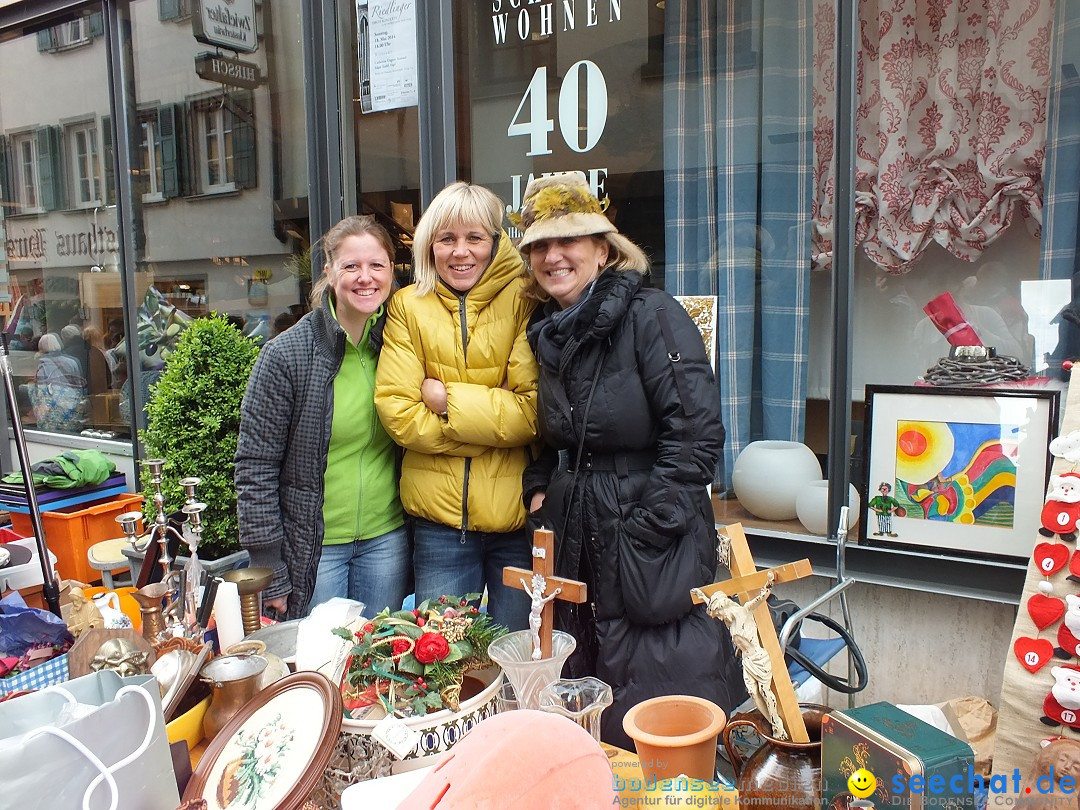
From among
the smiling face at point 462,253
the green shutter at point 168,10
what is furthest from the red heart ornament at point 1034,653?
the green shutter at point 168,10

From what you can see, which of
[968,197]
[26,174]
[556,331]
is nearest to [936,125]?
[968,197]

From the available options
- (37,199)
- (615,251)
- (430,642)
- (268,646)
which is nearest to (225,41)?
A: (37,199)

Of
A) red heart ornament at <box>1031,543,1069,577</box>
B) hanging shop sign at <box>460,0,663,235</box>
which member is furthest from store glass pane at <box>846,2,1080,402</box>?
red heart ornament at <box>1031,543,1069,577</box>

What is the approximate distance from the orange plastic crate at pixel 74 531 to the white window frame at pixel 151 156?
2368 millimetres

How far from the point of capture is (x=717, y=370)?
3850 mm

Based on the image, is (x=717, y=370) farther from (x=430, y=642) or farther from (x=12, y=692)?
(x=12, y=692)

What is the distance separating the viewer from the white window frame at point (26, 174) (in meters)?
6.46

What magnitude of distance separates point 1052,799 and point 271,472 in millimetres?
2196

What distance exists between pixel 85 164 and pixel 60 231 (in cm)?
64

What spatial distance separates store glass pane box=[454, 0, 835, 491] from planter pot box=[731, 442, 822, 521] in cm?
8

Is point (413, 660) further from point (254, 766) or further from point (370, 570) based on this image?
point (370, 570)

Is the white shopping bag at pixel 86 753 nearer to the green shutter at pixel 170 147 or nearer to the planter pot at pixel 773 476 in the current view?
the planter pot at pixel 773 476

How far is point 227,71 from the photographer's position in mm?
5348

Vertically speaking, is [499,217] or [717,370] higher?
[499,217]
